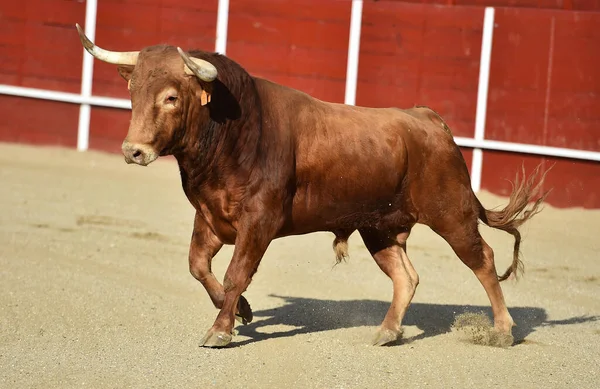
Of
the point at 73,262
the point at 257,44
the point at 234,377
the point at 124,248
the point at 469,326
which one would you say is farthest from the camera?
the point at 257,44

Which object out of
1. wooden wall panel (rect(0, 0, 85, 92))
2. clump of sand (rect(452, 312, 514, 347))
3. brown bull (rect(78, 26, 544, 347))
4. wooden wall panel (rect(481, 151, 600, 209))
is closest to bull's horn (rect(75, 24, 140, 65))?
brown bull (rect(78, 26, 544, 347))

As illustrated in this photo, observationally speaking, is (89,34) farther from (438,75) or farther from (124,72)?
(124,72)

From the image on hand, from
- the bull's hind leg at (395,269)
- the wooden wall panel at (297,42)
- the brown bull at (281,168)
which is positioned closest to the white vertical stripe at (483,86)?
the wooden wall panel at (297,42)

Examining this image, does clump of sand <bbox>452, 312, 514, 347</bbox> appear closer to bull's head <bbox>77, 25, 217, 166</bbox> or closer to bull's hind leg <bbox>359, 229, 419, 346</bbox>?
bull's hind leg <bbox>359, 229, 419, 346</bbox>

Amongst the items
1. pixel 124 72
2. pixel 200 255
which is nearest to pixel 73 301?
pixel 200 255

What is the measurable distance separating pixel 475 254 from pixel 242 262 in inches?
47.3

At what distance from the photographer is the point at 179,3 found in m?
9.69

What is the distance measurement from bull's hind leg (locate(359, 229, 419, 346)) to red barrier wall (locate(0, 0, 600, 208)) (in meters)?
3.98

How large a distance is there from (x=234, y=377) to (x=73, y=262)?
2.24m

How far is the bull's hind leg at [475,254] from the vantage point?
16.1 ft

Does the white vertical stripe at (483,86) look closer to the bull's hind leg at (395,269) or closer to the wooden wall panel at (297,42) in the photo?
the wooden wall panel at (297,42)

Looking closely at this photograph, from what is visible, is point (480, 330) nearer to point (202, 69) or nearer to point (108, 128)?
point (202, 69)

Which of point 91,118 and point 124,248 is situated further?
point 91,118

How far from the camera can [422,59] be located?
362 inches
